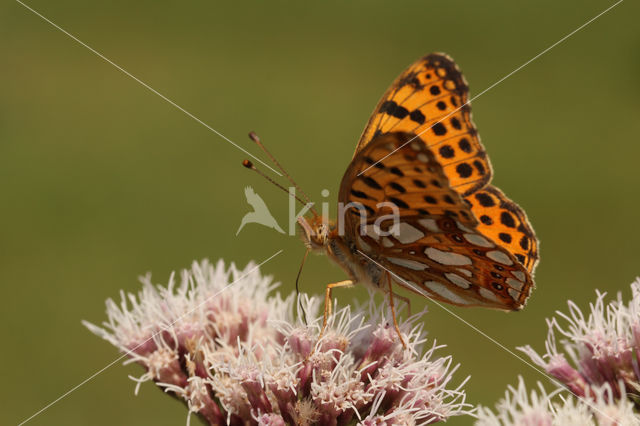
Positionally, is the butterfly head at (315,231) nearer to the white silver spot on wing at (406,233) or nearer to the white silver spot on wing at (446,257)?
the white silver spot on wing at (406,233)

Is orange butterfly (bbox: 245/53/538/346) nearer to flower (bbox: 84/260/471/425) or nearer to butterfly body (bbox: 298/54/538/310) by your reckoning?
butterfly body (bbox: 298/54/538/310)

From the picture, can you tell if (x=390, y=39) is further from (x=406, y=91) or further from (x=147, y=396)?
(x=406, y=91)

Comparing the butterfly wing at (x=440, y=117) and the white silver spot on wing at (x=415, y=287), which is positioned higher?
the butterfly wing at (x=440, y=117)

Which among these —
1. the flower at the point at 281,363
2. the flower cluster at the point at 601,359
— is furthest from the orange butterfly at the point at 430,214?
the flower cluster at the point at 601,359

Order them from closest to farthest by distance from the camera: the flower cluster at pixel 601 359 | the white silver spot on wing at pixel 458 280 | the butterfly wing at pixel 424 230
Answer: the butterfly wing at pixel 424 230, the flower cluster at pixel 601 359, the white silver spot on wing at pixel 458 280

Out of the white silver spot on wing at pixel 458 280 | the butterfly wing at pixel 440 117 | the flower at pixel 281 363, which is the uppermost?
the butterfly wing at pixel 440 117

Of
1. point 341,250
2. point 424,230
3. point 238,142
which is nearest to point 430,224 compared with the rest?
point 424,230

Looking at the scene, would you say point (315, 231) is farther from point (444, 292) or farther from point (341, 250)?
point (444, 292)
